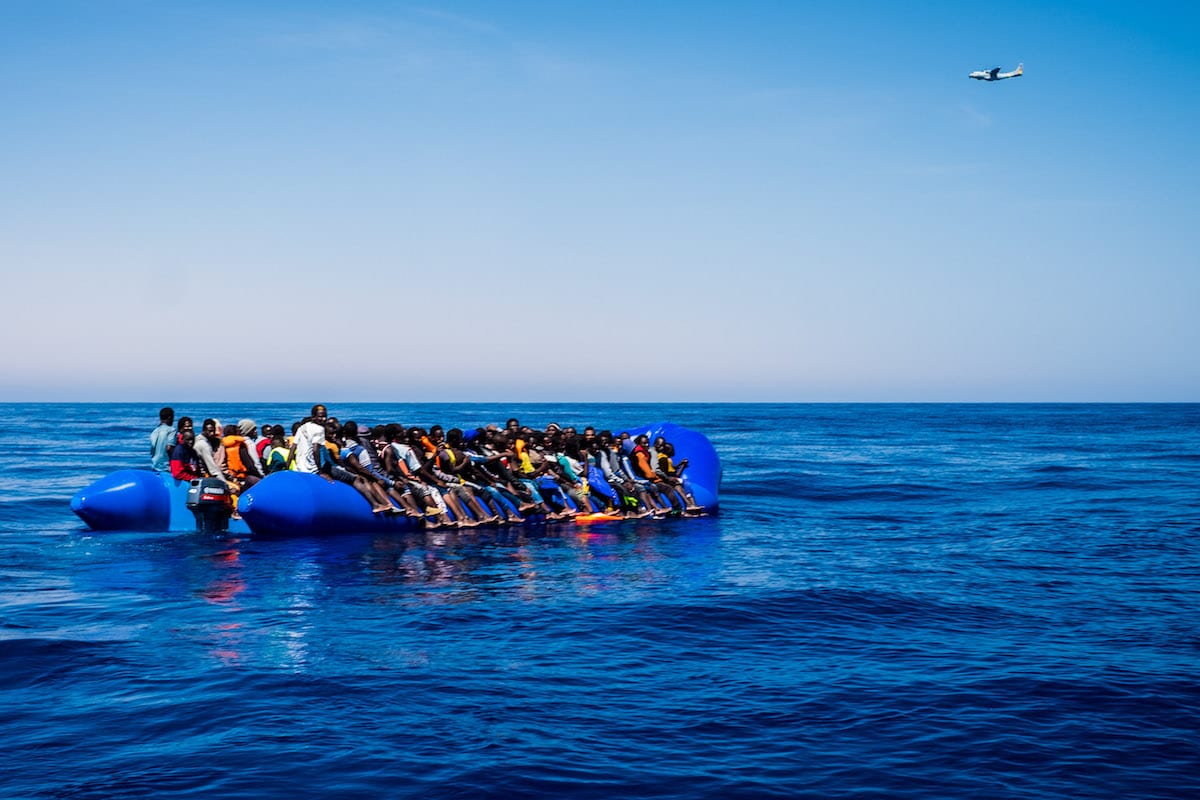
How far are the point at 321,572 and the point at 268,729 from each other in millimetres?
6538

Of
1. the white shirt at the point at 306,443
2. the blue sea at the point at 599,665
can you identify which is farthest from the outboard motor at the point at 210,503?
the white shirt at the point at 306,443

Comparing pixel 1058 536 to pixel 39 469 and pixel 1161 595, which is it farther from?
pixel 39 469

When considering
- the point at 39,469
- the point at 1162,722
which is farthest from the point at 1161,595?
the point at 39,469

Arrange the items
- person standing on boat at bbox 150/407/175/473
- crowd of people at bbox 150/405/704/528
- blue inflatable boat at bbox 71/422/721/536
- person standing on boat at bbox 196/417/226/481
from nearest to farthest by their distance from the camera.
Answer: person standing on boat at bbox 196/417/226/481 → blue inflatable boat at bbox 71/422/721/536 → crowd of people at bbox 150/405/704/528 → person standing on boat at bbox 150/407/175/473

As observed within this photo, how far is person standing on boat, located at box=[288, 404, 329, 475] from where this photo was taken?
16.5 meters

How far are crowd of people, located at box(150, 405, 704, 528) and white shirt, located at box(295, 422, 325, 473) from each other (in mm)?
20

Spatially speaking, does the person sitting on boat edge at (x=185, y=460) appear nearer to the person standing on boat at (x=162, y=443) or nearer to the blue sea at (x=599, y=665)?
the person standing on boat at (x=162, y=443)

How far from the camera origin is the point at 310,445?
1650 centimetres

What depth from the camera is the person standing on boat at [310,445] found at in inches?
648

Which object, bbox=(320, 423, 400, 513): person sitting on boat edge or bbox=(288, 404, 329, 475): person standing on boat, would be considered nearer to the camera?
bbox=(288, 404, 329, 475): person standing on boat

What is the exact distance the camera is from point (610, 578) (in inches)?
548

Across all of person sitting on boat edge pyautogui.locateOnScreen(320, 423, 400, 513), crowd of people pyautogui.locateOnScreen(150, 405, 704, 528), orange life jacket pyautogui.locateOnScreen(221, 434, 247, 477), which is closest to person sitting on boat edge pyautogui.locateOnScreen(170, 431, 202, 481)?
crowd of people pyautogui.locateOnScreen(150, 405, 704, 528)

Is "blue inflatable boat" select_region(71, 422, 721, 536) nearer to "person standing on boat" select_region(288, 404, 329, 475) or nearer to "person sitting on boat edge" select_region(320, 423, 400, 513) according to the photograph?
"person sitting on boat edge" select_region(320, 423, 400, 513)

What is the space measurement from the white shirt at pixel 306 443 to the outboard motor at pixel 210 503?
1193 mm
